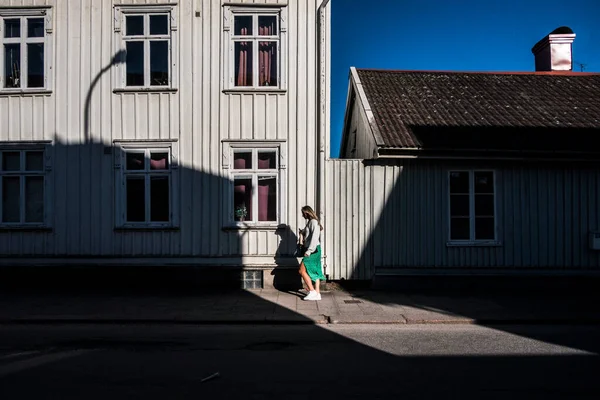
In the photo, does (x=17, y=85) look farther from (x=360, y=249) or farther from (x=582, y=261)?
(x=582, y=261)

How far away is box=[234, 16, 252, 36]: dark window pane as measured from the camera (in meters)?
12.1

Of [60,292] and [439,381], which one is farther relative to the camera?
[60,292]

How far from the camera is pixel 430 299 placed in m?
10.8

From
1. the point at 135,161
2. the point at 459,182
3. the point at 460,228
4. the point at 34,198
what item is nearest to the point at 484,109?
the point at 459,182

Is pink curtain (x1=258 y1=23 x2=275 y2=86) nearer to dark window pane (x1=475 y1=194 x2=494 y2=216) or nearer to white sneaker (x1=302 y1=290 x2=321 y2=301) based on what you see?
white sneaker (x1=302 y1=290 x2=321 y2=301)

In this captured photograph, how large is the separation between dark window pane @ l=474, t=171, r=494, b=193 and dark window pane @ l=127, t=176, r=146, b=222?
23.9ft

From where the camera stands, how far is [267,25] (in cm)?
1214

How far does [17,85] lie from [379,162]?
8147 millimetres

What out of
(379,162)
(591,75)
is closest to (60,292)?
(379,162)

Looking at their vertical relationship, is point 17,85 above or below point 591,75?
below

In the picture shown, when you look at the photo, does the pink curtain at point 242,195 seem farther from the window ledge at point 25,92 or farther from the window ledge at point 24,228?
the window ledge at point 25,92

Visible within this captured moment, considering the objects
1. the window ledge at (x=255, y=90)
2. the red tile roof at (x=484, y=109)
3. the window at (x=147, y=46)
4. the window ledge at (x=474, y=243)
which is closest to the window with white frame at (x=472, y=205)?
the window ledge at (x=474, y=243)

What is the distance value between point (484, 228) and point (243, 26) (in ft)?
22.6

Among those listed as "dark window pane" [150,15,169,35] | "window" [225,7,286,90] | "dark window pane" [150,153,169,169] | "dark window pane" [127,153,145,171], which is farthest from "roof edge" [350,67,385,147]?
"dark window pane" [127,153,145,171]
